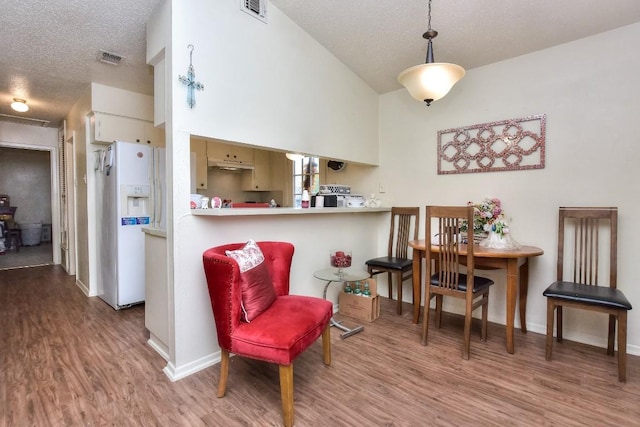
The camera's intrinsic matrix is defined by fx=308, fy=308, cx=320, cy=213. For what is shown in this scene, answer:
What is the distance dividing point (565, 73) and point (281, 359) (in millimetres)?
3189

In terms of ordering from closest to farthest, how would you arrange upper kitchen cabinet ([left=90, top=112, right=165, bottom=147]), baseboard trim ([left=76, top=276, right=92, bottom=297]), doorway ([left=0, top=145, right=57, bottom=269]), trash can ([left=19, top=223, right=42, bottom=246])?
upper kitchen cabinet ([left=90, top=112, right=165, bottom=147]) → baseboard trim ([left=76, top=276, right=92, bottom=297]) → doorway ([left=0, top=145, right=57, bottom=269]) → trash can ([left=19, top=223, right=42, bottom=246])

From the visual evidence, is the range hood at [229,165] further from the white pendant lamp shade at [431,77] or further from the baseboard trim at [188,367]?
the white pendant lamp shade at [431,77]

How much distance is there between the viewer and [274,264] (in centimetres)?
229

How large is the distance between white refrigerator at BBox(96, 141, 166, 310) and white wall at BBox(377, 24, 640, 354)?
3182 mm

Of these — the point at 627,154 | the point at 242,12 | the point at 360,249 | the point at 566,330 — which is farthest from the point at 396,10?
the point at 566,330

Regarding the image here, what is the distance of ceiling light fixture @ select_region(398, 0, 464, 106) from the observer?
76.4 inches

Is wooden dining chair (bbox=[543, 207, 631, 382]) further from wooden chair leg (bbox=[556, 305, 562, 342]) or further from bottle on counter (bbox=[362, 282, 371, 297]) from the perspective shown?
bottle on counter (bbox=[362, 282, 371, 297])

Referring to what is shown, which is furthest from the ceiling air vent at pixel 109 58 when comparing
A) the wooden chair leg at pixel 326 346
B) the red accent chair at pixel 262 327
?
the wooden chair leg at pixel 326 346

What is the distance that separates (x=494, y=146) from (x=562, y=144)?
0.52 metres

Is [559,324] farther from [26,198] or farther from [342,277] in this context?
[26,198]

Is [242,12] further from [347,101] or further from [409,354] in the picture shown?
[409,354]

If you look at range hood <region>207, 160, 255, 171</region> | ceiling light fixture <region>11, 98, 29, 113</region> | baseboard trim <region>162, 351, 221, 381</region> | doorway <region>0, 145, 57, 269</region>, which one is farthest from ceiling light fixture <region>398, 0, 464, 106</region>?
doorway <region>0, 145, 57, 269</region>

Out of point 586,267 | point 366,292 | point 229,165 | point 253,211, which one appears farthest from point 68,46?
point 586,267

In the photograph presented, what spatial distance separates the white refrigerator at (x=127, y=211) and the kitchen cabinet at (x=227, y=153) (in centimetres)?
123
